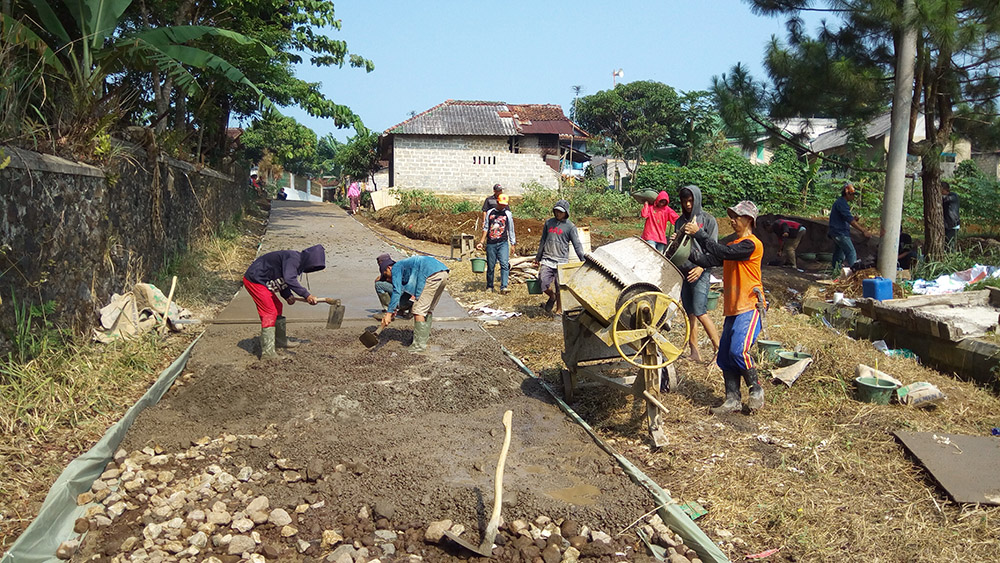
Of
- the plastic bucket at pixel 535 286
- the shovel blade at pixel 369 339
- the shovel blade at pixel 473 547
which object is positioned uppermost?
the plastic bucket at pixel 535 286

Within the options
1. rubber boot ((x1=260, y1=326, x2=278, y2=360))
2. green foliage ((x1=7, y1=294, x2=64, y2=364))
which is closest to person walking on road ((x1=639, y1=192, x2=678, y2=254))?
rubber boot ((x1=260, y1=326, x2=278, y2=360))

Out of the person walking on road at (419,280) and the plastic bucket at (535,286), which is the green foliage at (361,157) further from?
the person walking on road at (419,280)

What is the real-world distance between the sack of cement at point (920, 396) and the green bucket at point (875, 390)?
3.7 inches

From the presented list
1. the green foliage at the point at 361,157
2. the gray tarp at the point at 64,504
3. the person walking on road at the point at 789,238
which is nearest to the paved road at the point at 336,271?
the gray tarp at the point at 64,504

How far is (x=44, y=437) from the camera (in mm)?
4934

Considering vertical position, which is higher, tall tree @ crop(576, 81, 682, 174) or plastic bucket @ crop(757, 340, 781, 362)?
tall tree @ crop(576, 81, 682, 174)

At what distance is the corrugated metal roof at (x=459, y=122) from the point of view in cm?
3381

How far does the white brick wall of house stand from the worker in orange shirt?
2810cm

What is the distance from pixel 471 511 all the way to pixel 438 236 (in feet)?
53.7

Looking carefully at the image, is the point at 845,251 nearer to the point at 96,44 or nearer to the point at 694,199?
the point at 694,199

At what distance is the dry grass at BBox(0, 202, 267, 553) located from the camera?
14.0 ft

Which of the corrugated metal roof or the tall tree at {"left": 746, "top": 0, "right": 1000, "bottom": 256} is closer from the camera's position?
the tall tree at {"left": 746, "top": 0, "right": 1000, "bottom": 256}

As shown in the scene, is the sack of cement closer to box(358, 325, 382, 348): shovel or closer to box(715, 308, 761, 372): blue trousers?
box(715, 308, 761, 372): blue trousers

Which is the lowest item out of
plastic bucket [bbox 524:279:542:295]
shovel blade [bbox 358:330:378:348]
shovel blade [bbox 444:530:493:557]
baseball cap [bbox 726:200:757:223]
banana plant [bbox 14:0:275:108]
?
shovel blade [bbox 444:530:493:557]
